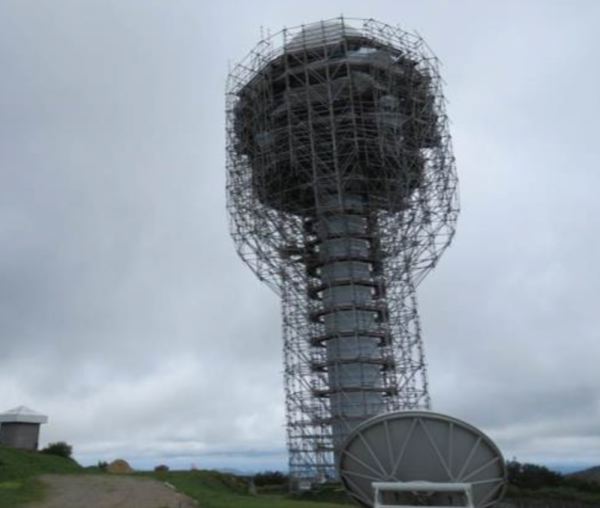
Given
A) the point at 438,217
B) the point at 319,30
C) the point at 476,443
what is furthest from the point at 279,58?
the point at 476,443

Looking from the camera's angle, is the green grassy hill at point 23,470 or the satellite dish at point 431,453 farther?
the green grassy hill at point 23,470

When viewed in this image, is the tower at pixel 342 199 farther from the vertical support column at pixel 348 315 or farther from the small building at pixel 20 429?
the small building at pixel 20 429

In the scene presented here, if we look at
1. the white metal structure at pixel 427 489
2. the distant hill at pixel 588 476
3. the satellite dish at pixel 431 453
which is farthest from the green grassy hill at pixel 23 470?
the distant hill at pixel 588 476

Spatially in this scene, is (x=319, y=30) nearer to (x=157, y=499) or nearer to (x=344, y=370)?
(x=344, y=370)

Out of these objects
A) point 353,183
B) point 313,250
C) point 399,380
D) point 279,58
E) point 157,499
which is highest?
point 279,58

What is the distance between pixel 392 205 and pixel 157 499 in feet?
96.0

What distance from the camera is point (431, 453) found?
19.2 metres

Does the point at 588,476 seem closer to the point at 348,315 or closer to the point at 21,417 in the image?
the point at 348,315

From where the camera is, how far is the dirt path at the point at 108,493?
87.5 ft

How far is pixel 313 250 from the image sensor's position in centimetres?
5066

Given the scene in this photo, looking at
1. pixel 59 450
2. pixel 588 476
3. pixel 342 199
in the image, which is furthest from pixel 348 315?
pixel 588 476

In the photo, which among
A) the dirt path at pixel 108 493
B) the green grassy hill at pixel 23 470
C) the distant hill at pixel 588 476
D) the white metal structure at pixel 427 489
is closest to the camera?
the white metal structure at pixel 427 489

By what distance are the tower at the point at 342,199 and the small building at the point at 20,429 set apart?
17.9 metres

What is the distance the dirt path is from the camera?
26.7 metres
